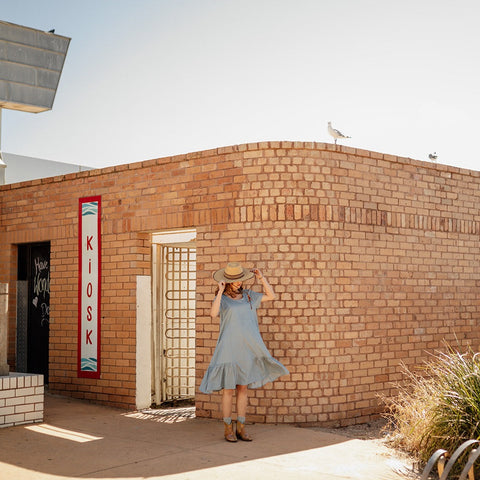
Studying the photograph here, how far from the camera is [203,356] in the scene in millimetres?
8656

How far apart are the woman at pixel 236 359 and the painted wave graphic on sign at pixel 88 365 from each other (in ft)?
10.9

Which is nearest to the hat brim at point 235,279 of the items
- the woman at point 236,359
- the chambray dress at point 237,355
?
the woman at point 236,359

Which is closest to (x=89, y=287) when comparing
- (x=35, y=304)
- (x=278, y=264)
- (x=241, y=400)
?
(x=35, y=304)

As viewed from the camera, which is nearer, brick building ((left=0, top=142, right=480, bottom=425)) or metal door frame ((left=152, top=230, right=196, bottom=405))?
brick building ((left=0, top=142, right=480, bottom=425))

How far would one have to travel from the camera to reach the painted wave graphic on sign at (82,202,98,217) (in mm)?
10133

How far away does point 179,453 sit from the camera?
6566 mm

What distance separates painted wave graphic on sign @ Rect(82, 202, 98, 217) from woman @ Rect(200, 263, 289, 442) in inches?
140

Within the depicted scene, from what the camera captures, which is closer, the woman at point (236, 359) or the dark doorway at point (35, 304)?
the woman at point (236, 359)

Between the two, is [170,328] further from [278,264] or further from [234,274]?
[234,274]

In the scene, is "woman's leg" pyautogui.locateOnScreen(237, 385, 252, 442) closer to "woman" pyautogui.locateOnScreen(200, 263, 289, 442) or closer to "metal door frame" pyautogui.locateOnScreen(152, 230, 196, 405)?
"woman" pyautogui.locateOnScreen(200, 263, 289, 442)

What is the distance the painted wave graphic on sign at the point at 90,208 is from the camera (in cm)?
1013

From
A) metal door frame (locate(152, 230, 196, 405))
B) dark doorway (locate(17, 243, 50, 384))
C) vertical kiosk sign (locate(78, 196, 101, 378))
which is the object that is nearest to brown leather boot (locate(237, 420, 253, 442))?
metal door frame (locate(152, 230, 196, 405))

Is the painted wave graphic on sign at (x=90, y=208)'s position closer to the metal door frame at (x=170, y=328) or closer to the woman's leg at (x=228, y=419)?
the metal door frame at (x=170, y=328)

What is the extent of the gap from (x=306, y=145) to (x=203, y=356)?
299cm
